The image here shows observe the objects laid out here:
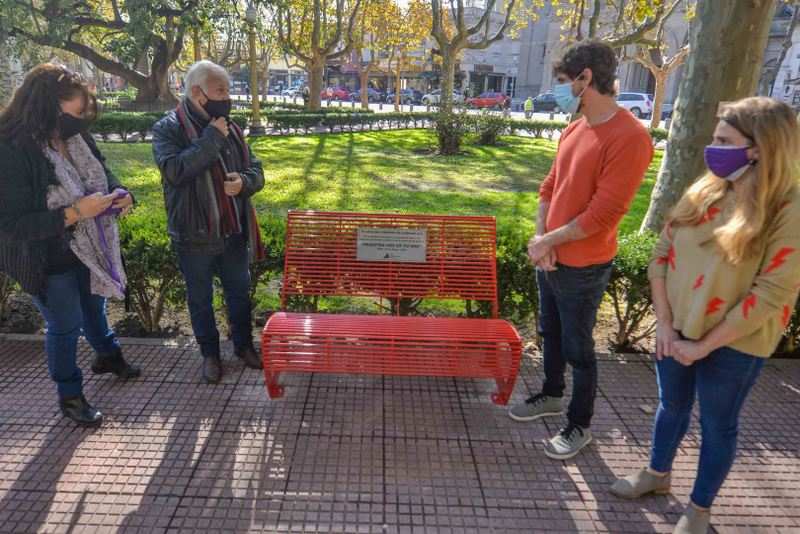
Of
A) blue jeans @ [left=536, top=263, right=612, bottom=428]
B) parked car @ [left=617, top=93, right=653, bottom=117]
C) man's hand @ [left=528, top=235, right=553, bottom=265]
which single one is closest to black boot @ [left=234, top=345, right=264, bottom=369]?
blue jeans @ [left=536, top=263, right=612, bottom=428]

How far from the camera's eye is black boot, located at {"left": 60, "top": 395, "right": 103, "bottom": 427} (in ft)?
10.2

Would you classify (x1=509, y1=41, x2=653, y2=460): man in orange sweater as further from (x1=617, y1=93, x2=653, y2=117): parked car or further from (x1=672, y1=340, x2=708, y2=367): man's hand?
(x1=617, y1=93, x2=653, y2=117): parked car

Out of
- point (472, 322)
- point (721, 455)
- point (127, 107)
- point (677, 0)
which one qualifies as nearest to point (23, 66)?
point (127, 107)

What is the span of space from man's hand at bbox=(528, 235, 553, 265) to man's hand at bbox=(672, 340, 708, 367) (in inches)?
29.0

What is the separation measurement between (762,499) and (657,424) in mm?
781

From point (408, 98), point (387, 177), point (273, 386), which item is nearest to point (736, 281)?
point (273, 386)

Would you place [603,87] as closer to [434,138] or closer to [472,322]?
[472,322]

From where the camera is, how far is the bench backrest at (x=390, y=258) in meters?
3.88

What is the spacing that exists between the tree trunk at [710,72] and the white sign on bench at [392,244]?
2.74 m

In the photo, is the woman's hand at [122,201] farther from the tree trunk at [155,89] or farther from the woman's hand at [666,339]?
the tree trunk at [155,89]

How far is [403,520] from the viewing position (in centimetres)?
254

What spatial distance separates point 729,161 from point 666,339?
75cm

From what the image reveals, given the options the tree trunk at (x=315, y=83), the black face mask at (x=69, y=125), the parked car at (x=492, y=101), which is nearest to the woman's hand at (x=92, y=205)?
the black face mask at (x=69, y=125)

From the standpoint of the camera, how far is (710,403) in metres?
2.23
